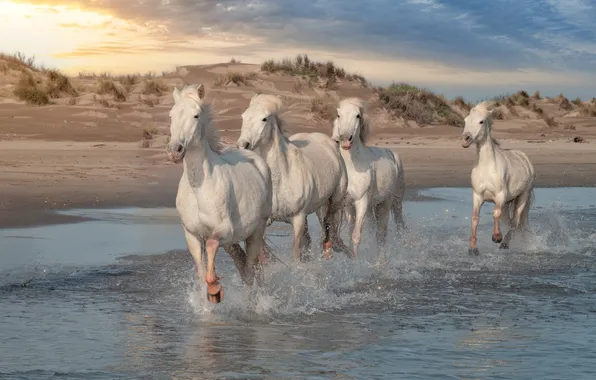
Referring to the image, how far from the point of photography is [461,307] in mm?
9734

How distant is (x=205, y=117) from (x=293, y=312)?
2113mm

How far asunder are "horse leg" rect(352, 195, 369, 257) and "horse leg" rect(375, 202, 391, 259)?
0.86 meters

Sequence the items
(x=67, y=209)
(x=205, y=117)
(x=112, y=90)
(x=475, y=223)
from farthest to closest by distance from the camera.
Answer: (x=112, y=90)
(x=67, y=209)
(x=475, y=223)
(x=205, y=117)

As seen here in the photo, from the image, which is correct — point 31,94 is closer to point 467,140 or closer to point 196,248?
point 467,140

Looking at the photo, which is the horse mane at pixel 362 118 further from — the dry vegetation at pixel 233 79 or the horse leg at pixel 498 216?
the dry vegetation at pixel 233 79

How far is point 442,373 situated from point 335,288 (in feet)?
11.7

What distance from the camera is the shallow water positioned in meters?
7.31

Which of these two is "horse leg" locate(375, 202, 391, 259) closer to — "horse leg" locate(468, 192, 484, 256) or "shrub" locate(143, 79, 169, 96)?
"horse leg" locate(468, 192, 484, 256)

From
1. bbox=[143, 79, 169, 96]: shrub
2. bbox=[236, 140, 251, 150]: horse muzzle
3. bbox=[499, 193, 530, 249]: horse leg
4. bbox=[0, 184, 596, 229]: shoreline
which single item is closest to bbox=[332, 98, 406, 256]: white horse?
bbox=[236, 140, 251, 150]: horse muzzle

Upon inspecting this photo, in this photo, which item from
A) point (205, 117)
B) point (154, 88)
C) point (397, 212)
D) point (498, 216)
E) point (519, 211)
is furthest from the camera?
point (154, 88)

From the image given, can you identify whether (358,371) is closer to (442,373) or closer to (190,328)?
(442,373)

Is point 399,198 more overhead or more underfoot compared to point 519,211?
more overhead

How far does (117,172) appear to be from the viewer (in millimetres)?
19234

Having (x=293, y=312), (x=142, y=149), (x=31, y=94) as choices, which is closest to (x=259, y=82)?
(x=31, y=94)
